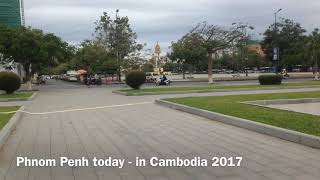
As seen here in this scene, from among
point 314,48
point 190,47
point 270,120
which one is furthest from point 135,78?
point 314,48

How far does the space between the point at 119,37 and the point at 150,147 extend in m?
54.8

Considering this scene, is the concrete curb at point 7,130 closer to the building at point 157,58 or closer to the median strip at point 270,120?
the median strip at point 270,120

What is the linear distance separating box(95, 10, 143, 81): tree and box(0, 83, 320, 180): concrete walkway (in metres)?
47.3

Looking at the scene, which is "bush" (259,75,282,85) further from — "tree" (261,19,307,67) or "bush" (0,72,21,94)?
"tree" (261,19,307,67)

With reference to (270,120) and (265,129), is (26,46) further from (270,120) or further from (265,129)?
(265,129)

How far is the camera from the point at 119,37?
64.6 meters

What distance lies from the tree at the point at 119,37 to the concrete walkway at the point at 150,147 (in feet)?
155

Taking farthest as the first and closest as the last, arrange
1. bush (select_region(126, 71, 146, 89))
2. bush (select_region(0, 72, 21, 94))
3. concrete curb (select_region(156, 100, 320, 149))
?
bush (select_region(126, 71, 146, 89)), bush (select_region(0, 72, 21, 94)), concrete curb (select_region(156, 100, 320, 149))

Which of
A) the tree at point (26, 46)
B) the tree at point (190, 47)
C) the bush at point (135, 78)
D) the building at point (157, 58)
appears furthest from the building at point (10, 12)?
the bush at point (135, 78)

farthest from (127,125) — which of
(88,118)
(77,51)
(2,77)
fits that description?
(77,51)

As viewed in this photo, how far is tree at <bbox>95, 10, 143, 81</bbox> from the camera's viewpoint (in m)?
64.4

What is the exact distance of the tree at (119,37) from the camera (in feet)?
211

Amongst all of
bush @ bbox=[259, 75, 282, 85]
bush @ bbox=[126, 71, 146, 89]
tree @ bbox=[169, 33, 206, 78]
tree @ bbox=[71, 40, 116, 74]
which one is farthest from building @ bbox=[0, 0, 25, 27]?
bush @ bbox=[259, 75, 282, 85]

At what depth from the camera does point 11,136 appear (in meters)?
13.0
